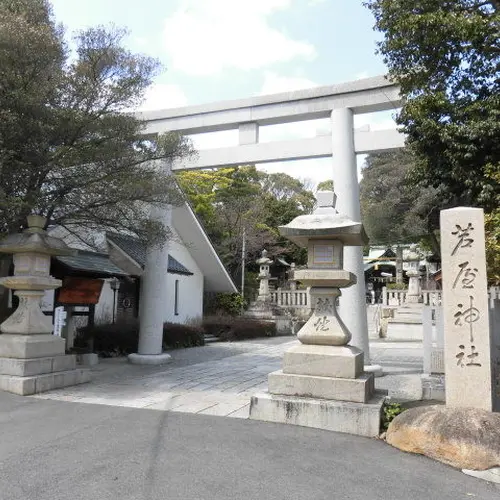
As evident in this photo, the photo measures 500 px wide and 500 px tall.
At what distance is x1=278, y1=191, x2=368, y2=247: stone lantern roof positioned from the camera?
6.68 meters

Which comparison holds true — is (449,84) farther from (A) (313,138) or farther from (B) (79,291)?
(B) (79,291)

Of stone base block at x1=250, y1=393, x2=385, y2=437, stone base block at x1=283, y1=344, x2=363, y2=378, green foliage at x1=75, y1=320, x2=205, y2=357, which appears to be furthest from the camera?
green foliage at x1=75, y1=320, x2=205, y2=357

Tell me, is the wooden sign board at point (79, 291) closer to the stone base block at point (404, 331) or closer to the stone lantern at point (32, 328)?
the stone lantern at point (32, 328)

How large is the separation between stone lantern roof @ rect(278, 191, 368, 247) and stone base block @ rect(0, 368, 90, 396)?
16.5 feet

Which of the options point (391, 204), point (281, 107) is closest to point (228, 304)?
point (391, 204)

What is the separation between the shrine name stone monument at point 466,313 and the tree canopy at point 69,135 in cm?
599

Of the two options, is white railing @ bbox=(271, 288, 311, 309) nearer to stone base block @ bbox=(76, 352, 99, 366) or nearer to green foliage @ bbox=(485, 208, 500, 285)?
stone base block @ bbox=(76, 352, 99, 366)

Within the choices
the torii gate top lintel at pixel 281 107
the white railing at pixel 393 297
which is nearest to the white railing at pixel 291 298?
the white railing at pixel 393 297

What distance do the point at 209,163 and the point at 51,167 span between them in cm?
426

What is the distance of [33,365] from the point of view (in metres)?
8.22

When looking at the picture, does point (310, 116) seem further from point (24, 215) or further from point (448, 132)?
Answer: point (24, 215)

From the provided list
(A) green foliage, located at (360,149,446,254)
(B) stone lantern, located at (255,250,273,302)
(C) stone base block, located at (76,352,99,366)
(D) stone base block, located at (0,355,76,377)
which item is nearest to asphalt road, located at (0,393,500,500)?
(D) stone base block, located at (0,355,76,377)

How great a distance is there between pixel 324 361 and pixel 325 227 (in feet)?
6.26

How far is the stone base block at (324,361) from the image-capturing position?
6355 millimetres
